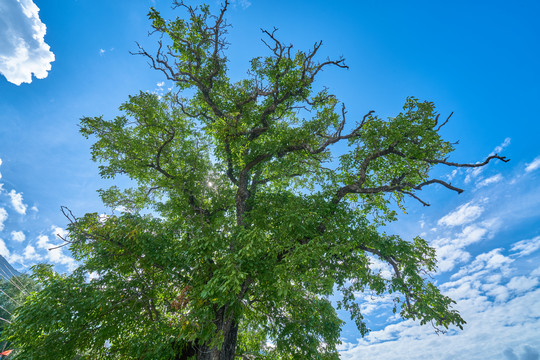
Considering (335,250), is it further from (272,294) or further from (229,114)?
(229,114)

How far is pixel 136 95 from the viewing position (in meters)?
11.6

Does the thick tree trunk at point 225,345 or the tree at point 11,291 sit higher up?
the tree at point 11,291

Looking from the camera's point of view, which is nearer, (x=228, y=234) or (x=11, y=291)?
(x=228, y=234)

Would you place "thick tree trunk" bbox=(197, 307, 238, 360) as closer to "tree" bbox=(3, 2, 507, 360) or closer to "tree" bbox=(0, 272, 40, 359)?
"tree" bbox=(3, 2, 507, 360)

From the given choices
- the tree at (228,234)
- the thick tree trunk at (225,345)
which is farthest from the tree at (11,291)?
the thick tree trunk at (225,345)

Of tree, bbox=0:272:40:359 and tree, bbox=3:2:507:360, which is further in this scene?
tree, bbox=0:272:40:359

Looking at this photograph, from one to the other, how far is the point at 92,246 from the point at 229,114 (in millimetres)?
7744

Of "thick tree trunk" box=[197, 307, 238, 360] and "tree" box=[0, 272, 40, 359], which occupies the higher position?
"tree" box=[0, 272, 40, 359]

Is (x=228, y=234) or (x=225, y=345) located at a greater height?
(x=228, y=234)

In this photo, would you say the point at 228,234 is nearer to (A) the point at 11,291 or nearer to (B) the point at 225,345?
(B) the point at 225,345

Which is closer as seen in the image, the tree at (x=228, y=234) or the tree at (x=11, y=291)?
the tree at (x=228, y=234)

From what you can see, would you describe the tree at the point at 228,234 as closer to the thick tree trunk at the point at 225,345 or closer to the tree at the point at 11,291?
the thick tree trunk at the point at 225,345

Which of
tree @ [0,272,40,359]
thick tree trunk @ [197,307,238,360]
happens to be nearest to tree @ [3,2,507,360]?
thick tree trunk @ [197,307,238,360]

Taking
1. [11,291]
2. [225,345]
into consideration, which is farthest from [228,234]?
[11,291]
